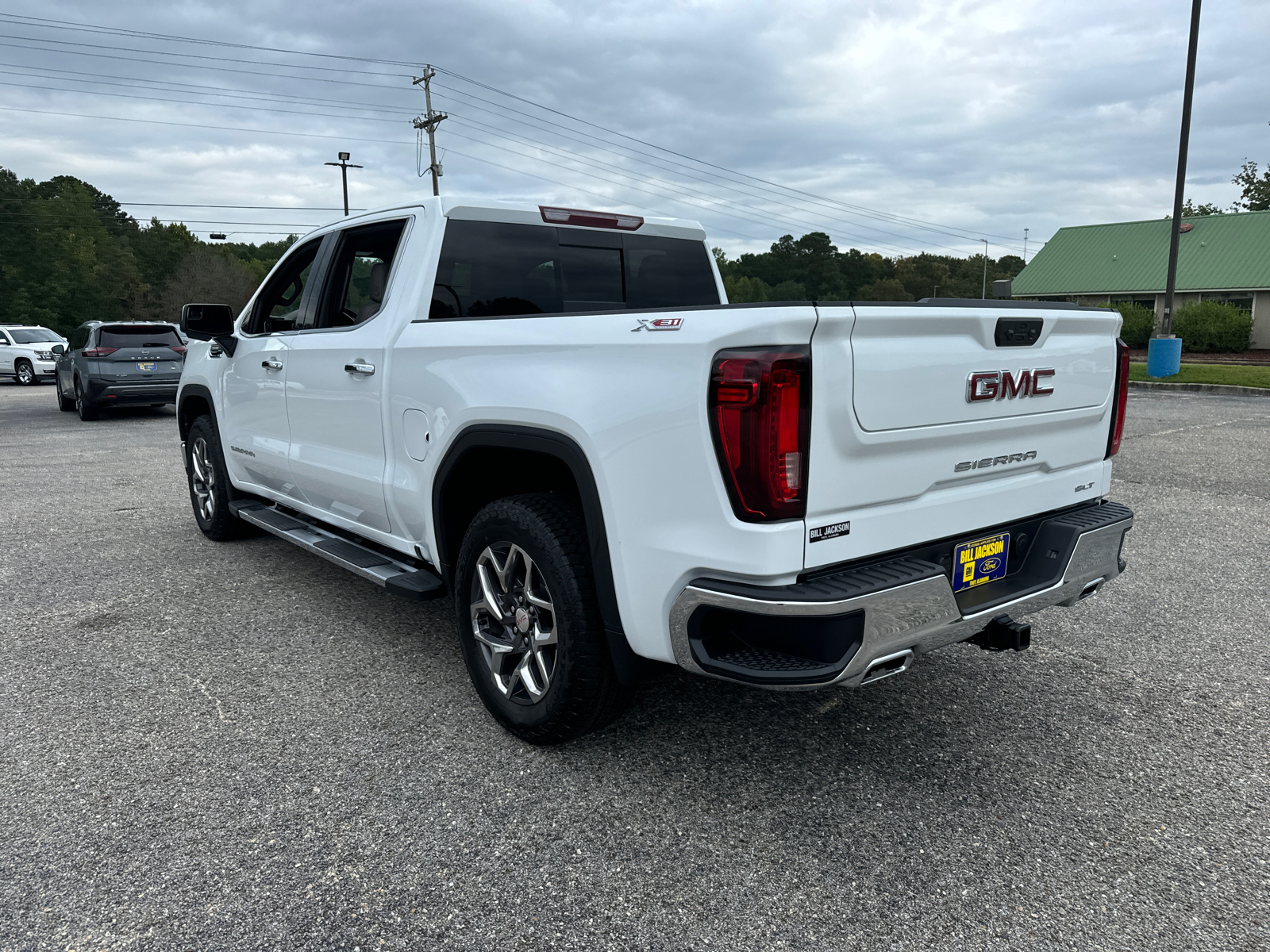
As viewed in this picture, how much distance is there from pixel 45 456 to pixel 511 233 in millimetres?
9655

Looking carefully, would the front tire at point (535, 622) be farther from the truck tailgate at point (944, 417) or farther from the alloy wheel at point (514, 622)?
the truck tailgate at point (944, 417)

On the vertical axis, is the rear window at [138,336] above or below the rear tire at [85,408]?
above

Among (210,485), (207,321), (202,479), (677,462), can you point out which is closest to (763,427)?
(677,462)

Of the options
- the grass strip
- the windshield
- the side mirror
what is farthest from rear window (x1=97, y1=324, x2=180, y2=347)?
the grass strip

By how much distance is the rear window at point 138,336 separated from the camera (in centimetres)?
1495

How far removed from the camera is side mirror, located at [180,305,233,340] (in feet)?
17.2

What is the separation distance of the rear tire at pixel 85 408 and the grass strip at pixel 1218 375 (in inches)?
751

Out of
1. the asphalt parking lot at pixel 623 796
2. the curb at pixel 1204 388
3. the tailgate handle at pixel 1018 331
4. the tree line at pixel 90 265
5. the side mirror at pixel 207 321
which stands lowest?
the curb at pixel 1204 388

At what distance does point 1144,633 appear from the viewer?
432 centimetres

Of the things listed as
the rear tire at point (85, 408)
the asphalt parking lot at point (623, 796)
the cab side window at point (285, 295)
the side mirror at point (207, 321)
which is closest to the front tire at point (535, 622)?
the asphalt parking lot at point (623, 796)

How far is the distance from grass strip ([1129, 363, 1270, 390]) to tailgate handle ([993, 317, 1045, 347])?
665 inches

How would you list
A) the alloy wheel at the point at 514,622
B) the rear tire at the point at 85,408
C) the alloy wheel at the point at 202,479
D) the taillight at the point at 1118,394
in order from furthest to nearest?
the rear tire at the point at 85,408
the alloy wheel at the point at 202,479
the taillight at the point at 1118,394
the alloy wheel at the point at 514,622

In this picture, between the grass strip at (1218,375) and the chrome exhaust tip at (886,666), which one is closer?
the chrome exhaust tip at (886,666)

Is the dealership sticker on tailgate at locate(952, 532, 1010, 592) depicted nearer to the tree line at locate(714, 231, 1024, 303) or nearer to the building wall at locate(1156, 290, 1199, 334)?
the tree line at locate(714, 231, 1024, 303)
